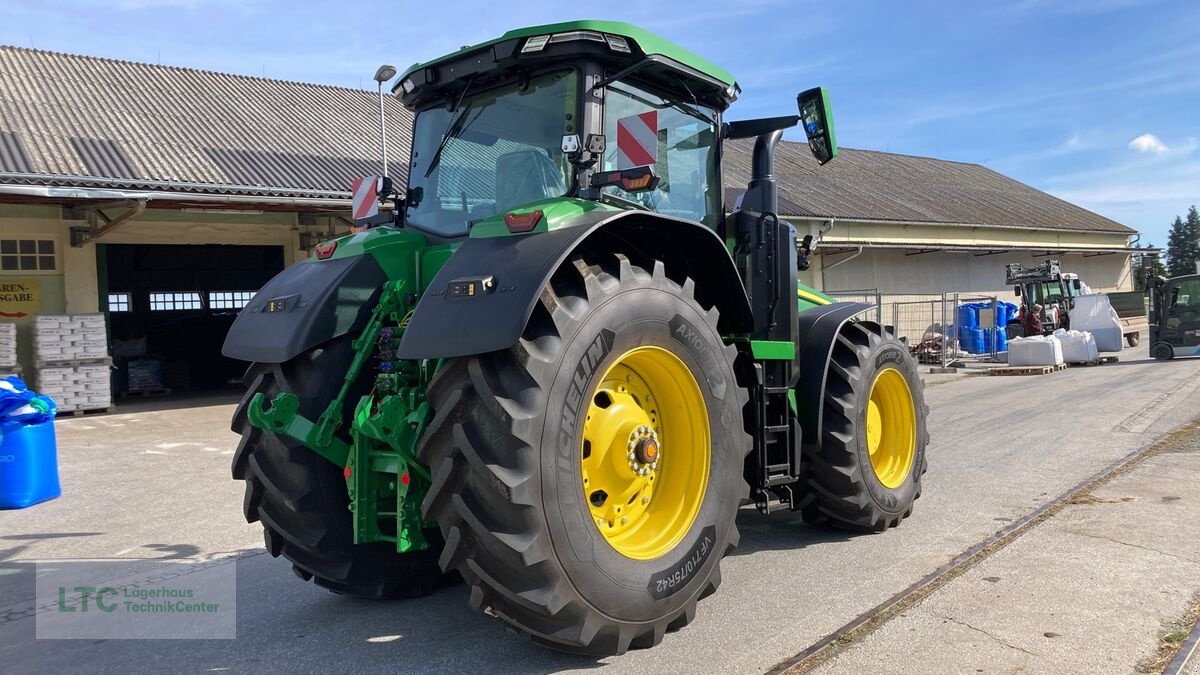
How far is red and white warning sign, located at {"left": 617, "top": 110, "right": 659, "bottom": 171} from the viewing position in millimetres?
3895

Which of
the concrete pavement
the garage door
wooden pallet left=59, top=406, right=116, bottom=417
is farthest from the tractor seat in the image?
the garage door

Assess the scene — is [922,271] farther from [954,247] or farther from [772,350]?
[772,350]

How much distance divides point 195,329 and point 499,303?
19.8 m

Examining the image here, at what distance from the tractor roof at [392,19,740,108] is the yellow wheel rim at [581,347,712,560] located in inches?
56.8

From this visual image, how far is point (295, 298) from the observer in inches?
155

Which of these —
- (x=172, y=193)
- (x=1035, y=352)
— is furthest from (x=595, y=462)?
(x=1035, y=352)

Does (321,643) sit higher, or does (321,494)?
(321,494)

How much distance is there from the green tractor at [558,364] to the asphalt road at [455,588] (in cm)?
24

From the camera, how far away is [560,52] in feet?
12.3

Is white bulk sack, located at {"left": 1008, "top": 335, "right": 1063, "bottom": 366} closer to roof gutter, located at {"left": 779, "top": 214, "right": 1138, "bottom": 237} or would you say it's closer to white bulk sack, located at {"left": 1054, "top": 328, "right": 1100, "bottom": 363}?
white bulk sack, located at {"left": 1054, "top": 328, "right": 1100, "bottom": 363}

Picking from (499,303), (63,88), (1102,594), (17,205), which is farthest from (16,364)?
(1102,594)

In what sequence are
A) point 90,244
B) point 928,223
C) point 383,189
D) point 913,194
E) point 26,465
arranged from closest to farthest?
point 383,189, point 26,465, point 90,244, point 928,223, point 913,194

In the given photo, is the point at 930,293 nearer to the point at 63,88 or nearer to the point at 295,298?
the point at 63,88

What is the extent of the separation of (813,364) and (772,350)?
0.55 meters
